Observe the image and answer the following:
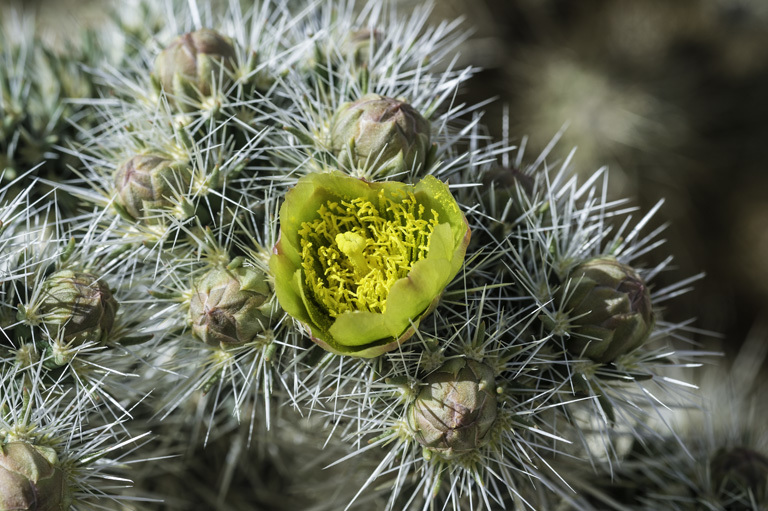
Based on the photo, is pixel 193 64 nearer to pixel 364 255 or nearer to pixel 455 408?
pixel 364 255

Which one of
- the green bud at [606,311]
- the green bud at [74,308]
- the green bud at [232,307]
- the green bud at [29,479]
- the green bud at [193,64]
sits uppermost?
the green bud at [193,64]

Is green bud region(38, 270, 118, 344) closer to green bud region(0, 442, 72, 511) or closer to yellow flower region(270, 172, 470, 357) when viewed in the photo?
green bud region(0, 442, 72, 511)

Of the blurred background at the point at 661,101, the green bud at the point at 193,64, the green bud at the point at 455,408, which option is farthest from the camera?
the blurred background at the point at 661,101

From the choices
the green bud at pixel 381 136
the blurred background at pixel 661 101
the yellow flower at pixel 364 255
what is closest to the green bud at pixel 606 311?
the yellow flower at pixel 364 255

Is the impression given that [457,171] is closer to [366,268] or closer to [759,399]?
[366,268]

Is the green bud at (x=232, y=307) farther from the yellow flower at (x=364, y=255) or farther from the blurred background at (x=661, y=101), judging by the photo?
the blurred background at (x=661, y=101)

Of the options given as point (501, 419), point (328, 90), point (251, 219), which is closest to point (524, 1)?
point (328, 90)

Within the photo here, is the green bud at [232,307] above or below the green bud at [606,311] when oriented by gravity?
below

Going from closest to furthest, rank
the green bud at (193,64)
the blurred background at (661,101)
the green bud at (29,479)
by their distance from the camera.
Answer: the green bud at (29,479) < the green bud at (193,64) < the blurred background at (661,101)
